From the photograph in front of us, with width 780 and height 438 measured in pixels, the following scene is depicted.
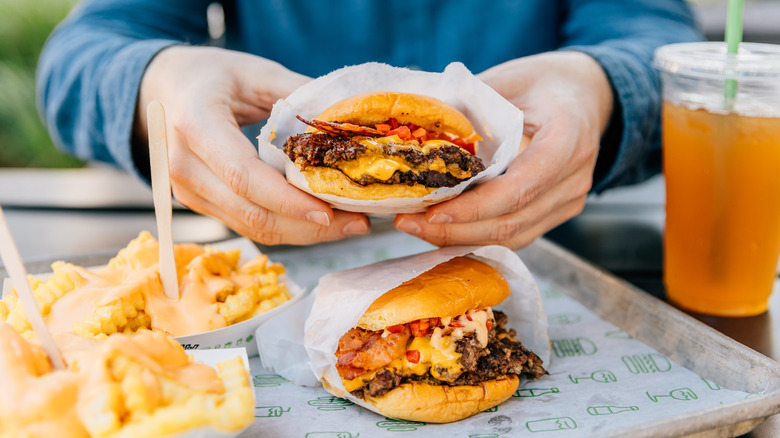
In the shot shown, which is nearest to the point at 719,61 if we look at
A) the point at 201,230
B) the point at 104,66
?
the point at 104,66

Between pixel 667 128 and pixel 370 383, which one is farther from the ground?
pixel 667 128

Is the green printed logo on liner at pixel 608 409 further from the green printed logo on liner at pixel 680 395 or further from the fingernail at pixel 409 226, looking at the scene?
the fingernail at pixel 409 226

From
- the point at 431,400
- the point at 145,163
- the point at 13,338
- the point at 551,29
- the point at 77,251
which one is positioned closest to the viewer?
the point at 13,338

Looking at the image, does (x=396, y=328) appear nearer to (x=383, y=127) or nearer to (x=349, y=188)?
(x=349, y=188)

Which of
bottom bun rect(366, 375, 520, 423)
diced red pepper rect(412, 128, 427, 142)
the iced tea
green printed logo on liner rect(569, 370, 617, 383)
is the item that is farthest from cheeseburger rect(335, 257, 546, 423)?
the iced tea

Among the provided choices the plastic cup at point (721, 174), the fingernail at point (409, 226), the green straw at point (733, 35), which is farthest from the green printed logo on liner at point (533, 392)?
the green straw at point (733, 35)

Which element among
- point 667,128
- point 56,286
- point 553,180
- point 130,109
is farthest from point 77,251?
point 667,128

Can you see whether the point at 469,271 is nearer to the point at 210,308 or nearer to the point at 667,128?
the point at 210,308
